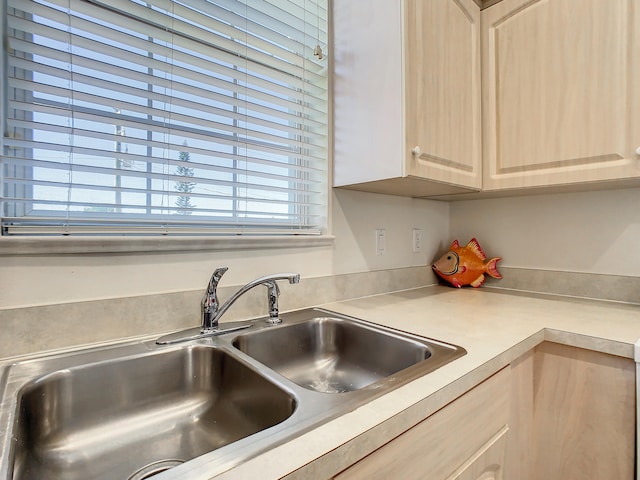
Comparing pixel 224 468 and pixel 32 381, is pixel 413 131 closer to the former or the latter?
pixel 224 468

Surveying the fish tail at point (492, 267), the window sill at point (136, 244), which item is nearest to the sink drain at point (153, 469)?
the window sill at point (136, 244)

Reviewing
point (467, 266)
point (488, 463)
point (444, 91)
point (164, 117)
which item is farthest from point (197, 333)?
point (467, 266)

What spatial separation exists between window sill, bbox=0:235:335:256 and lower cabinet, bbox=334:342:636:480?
68cm

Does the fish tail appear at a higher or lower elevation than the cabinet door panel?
higher

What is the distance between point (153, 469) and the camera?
0.62 m

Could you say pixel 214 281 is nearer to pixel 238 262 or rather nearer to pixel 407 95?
pixel 238 262

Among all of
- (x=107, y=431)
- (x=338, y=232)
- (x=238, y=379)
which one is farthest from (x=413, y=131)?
(x=107, y=431)

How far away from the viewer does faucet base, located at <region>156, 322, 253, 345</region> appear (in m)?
0.84

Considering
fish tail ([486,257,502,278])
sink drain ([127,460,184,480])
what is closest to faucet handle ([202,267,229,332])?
sink drain ([127,460,184,480])

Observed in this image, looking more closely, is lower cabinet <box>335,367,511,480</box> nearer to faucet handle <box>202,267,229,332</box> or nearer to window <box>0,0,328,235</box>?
faucet handle <box>202,267,229,332</box>

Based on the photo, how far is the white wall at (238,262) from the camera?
75cm

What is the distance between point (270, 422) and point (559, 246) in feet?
4.69

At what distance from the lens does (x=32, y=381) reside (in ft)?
2.08

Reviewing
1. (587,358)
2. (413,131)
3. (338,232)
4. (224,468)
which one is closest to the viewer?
(224,468)
